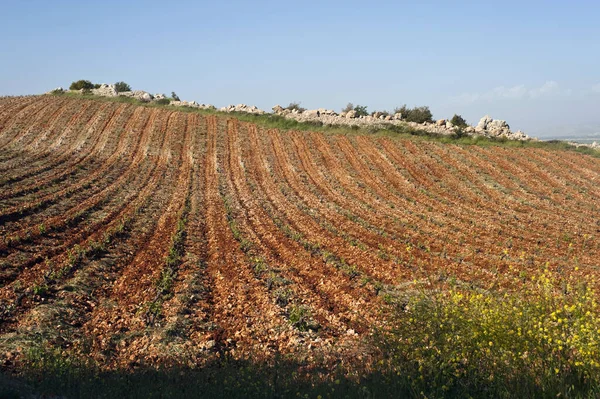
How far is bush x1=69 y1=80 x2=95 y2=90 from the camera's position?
6266 cm

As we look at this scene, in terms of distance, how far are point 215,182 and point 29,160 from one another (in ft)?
38.5

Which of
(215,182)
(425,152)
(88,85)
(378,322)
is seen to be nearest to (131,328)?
(378,322)

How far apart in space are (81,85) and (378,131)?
130 feet

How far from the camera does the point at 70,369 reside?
296 inches

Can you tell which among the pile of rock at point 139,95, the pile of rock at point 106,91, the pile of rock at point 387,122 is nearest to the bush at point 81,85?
the pile of rock at point 106,91

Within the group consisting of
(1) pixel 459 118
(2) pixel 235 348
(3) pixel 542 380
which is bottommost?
(2) pixel 235 348

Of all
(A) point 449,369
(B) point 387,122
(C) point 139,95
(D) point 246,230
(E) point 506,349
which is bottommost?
(D) point 246,230

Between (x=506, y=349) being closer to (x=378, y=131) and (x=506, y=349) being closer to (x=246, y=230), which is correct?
(x=246, y=230)

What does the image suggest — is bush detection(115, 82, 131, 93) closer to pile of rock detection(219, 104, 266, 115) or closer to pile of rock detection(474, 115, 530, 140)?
pile of rock detection(219, 104, 266, 115)

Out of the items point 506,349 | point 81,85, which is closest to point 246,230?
point 506,349

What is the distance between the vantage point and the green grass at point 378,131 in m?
42.2

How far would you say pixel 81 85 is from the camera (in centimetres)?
6309

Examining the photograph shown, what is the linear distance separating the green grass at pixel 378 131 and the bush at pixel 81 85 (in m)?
8.40

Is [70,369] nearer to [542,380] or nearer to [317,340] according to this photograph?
[317,340]
